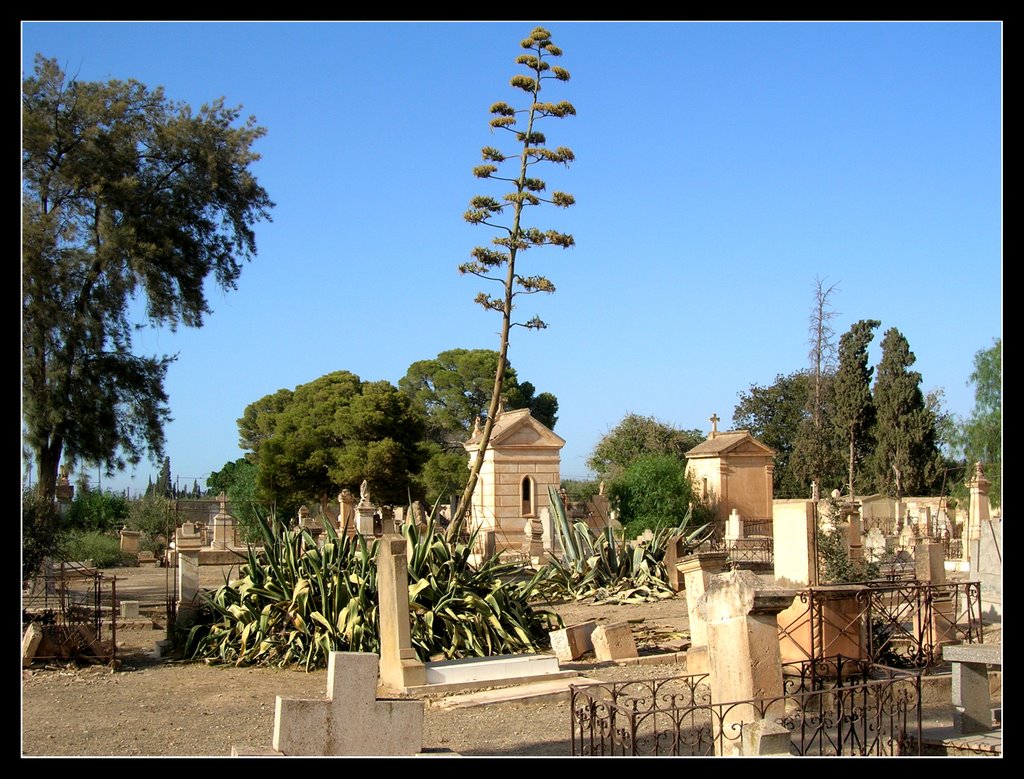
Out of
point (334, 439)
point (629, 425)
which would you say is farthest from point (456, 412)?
point (334, 439)

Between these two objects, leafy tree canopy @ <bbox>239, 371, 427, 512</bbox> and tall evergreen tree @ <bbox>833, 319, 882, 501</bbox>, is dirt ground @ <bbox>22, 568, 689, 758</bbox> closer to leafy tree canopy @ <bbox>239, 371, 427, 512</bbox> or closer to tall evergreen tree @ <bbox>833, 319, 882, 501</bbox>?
leafy tree canopy @ <bbox>239, 371, 427, 512</bbox>

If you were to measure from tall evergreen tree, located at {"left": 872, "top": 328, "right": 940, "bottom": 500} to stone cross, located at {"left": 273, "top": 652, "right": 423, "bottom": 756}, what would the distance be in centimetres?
3784

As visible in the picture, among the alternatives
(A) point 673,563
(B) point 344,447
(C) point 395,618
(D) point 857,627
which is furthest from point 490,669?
(B) point 344,447

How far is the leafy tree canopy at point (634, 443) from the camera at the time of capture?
4984cm

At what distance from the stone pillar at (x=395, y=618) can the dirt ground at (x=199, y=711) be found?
68cm

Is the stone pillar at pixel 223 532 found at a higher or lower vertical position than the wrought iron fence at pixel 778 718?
lower

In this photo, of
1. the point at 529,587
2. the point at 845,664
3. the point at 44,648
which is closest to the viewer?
the point at 845,664

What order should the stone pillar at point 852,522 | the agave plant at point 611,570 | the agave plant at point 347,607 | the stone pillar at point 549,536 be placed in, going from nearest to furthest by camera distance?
1. the agave plant at point 347,607
2. the agave plant at point 611,570
3. the stone pillar at point 852,522
4. the stone pillar at point 549,536

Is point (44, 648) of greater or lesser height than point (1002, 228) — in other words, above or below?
below

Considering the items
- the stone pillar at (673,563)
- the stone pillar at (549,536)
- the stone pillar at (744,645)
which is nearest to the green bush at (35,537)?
the stone pillar at (673,563)

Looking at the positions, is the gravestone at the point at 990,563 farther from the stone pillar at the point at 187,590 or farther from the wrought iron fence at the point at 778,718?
the stone pillar at the point at 187,590
